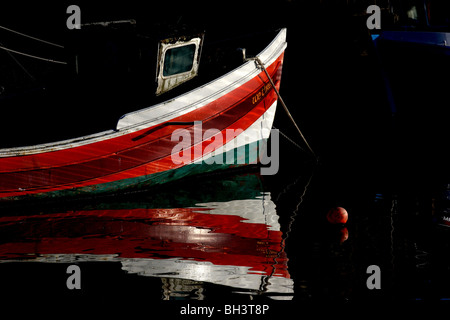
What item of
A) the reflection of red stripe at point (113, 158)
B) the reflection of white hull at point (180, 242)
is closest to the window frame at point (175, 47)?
the reflection of red stripe at point (113, 158)

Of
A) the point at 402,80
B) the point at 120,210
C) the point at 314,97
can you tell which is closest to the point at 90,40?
the point at 120,210

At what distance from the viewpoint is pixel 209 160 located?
8172 millimetres

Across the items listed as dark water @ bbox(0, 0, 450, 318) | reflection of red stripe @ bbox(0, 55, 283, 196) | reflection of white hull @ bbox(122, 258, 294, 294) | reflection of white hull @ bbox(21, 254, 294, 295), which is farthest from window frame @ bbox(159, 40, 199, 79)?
reflection of white hull @ bbox(122, 258, 294, 294)

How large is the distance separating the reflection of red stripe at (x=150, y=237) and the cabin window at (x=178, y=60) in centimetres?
235

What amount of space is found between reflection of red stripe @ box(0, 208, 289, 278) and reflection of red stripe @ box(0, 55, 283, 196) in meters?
0.58

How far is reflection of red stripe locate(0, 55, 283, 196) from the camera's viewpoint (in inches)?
265

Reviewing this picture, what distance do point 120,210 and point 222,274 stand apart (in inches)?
→ 108

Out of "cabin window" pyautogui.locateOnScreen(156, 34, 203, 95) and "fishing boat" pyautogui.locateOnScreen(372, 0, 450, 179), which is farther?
"fishing boat" pyautogui.locateOnScreen(372, 0, 450, 179)

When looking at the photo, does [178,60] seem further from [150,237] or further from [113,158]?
[150,237]

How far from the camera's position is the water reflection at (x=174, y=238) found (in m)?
4.44

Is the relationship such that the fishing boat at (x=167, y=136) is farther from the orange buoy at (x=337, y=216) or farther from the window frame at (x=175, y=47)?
the orange buoy at (x=337, y=216)

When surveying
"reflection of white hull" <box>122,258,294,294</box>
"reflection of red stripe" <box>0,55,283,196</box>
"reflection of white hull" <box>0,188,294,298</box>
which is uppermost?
"reflection of red stripe" <box>0,55,283,196</box>

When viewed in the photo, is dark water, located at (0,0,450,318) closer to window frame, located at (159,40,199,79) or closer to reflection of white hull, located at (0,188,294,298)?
reflection of white hull, located at (0,188,294,298)

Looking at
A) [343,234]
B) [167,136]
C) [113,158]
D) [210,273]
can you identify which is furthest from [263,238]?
[113,158]
